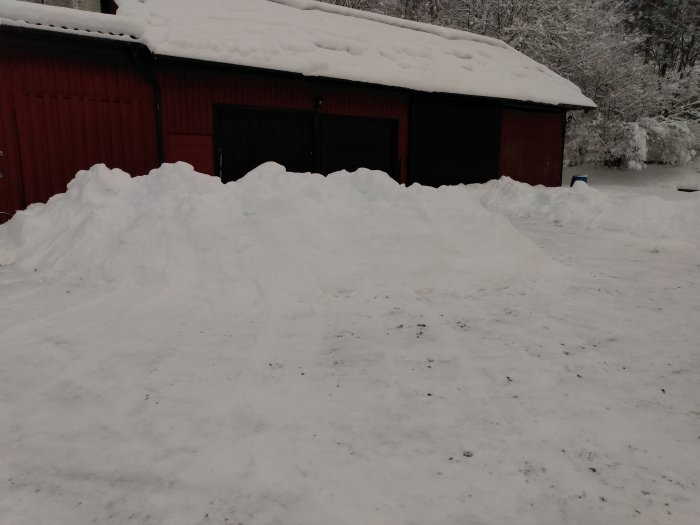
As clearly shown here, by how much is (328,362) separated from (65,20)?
7.52 m

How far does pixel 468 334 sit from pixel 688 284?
3.27 metres

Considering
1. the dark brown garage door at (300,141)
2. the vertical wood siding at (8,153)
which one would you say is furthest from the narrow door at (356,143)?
the vertical wood siding at (8,153)

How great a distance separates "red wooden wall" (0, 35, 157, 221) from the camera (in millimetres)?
7793

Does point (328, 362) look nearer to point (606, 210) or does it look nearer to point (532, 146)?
point (606, 210)

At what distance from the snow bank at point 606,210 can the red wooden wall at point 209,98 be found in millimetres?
4557

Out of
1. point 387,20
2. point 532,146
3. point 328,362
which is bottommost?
point 328,362

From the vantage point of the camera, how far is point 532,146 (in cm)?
1540

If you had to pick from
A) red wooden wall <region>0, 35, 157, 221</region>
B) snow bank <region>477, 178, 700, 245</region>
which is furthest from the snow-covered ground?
red wooden wall <region>0, 35, 157, 221</region>

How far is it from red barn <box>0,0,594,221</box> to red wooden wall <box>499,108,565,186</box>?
0.05 m

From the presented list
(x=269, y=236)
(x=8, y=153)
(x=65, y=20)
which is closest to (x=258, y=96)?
(x=65, y=20)

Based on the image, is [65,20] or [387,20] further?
[387,20]

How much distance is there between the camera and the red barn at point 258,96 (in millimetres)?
7934

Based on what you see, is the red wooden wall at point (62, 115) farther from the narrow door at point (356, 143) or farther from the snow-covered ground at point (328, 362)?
the narrow door at point (356, 143)

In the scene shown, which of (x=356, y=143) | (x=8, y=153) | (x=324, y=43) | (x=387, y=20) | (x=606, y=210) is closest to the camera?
(x=8, y=153)
